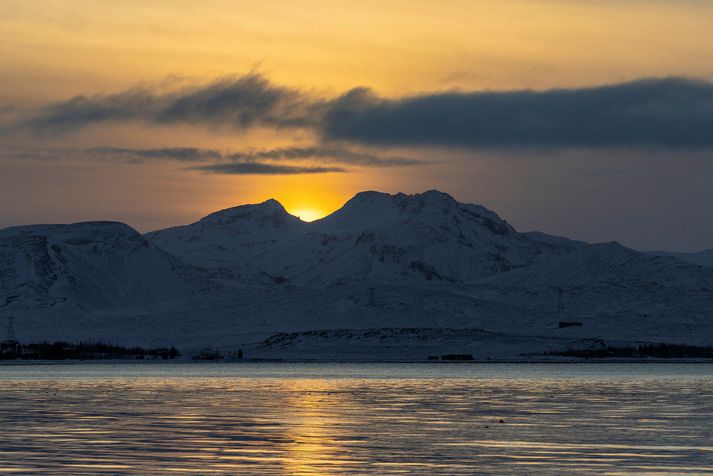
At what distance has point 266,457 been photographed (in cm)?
5531

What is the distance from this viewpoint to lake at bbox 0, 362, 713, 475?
52469 mm

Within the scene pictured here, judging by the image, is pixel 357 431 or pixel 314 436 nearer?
pixel 314 436

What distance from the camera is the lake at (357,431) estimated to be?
172 feet

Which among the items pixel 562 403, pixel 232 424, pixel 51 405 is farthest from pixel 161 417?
pixel 562 403

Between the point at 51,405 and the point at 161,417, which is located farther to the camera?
the point at 51,405

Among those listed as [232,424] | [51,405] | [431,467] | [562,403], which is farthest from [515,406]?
[431,467]

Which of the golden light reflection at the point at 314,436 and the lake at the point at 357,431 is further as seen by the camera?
the golden light reflection at the point at 314,436

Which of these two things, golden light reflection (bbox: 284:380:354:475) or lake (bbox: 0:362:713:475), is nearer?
lake (bbox: 0:362:713:475)

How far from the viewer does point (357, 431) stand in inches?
2648

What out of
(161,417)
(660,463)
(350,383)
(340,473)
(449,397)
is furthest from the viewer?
(350,383)

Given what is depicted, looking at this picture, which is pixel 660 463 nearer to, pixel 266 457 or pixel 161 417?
pixel 266 457

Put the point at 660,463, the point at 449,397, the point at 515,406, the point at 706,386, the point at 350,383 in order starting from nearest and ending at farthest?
the point at 660,463, the point at 515,406, the point at 449,397, the point at 706,386, the point at 350,383

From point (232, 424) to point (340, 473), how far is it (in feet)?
74.8

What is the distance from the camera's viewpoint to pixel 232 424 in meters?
71.8
